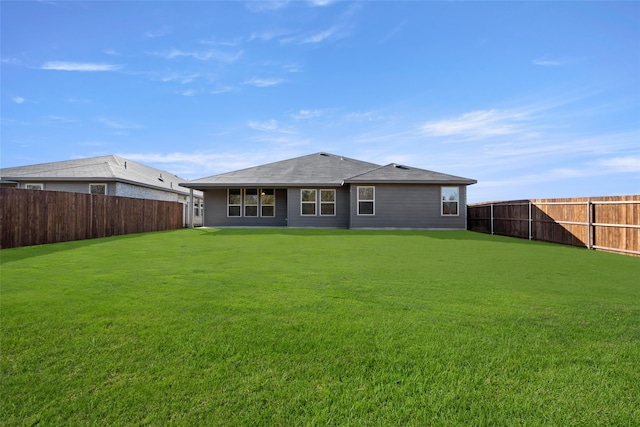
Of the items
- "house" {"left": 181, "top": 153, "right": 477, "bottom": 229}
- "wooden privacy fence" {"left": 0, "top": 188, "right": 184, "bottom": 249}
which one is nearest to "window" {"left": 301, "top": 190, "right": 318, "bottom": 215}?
"house" {"left": 181, "top": 153, "right": 477, "bottom": 229}

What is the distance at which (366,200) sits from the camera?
18.8 m

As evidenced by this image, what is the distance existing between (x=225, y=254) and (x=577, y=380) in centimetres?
744

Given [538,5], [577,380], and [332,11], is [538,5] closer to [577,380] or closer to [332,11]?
[332,11]

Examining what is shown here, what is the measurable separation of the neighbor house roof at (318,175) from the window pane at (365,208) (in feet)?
4.45

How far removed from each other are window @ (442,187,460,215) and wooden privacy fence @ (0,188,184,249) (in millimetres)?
16435

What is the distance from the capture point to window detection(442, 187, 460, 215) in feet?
61.3

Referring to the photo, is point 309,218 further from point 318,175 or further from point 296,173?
point 296,173

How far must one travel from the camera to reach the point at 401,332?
3068mm

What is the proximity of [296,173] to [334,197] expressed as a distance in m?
3.01

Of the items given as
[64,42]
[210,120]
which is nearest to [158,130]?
[210,120]

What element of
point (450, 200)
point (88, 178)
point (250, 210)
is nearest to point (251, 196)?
point (250, 210)

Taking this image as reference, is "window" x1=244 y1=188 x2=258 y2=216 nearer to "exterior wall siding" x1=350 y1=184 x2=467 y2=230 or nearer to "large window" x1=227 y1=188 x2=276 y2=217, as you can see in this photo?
"large window" x1=227 y1=188 x2=276 y2=217

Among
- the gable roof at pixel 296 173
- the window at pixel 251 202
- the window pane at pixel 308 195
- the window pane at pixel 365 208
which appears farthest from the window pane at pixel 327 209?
the window at pixel 251 202

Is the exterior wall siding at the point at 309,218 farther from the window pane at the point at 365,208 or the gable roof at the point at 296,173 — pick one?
the window pane at the point at 365,208
